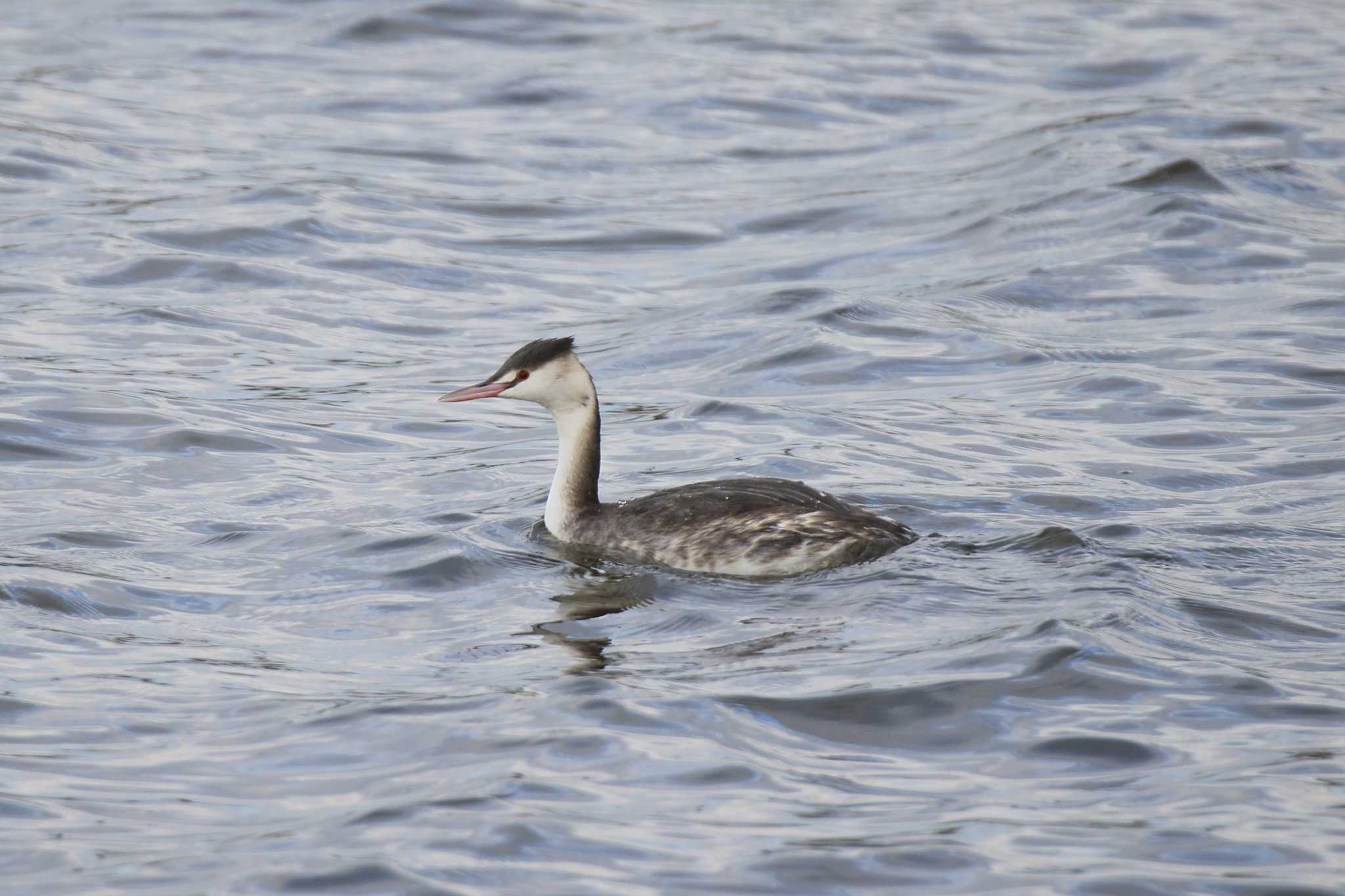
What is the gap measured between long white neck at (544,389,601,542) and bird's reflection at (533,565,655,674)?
48 centimetres

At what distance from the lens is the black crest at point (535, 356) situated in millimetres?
9219

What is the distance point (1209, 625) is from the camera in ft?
25.3

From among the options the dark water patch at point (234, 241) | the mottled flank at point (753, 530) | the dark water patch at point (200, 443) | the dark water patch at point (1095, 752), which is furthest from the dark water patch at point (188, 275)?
the dark water patch at point (1095, 752)

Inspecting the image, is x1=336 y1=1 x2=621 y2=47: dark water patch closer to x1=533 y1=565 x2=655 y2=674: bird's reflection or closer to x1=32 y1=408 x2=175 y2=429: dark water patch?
x1=32 y1=408 x2=175 y2=429: dark water patch

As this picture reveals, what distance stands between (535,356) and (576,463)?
567 millimetres

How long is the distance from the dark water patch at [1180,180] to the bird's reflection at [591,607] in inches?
334

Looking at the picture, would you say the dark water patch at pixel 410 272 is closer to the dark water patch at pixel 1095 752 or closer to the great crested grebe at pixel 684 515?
the great crested grebe at pixel 684 515

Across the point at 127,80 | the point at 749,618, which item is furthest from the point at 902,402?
the point at 127,80

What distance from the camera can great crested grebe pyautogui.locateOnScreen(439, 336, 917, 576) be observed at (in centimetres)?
855

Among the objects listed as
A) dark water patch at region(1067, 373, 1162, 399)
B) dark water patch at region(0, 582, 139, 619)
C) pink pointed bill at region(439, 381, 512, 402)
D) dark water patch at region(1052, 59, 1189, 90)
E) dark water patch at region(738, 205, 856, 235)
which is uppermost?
dark water patch at region(1052, 59, 1189, 90)

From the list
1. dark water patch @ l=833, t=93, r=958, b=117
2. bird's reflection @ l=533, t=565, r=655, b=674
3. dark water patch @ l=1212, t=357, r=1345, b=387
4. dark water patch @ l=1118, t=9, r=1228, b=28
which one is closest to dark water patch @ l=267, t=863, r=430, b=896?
bird's reflection @ l=533, t=565, r=655, b=674

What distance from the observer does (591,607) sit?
841 centimetres

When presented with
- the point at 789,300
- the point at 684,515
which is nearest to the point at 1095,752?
the point at 684,515

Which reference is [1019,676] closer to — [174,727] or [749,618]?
[749,618]
